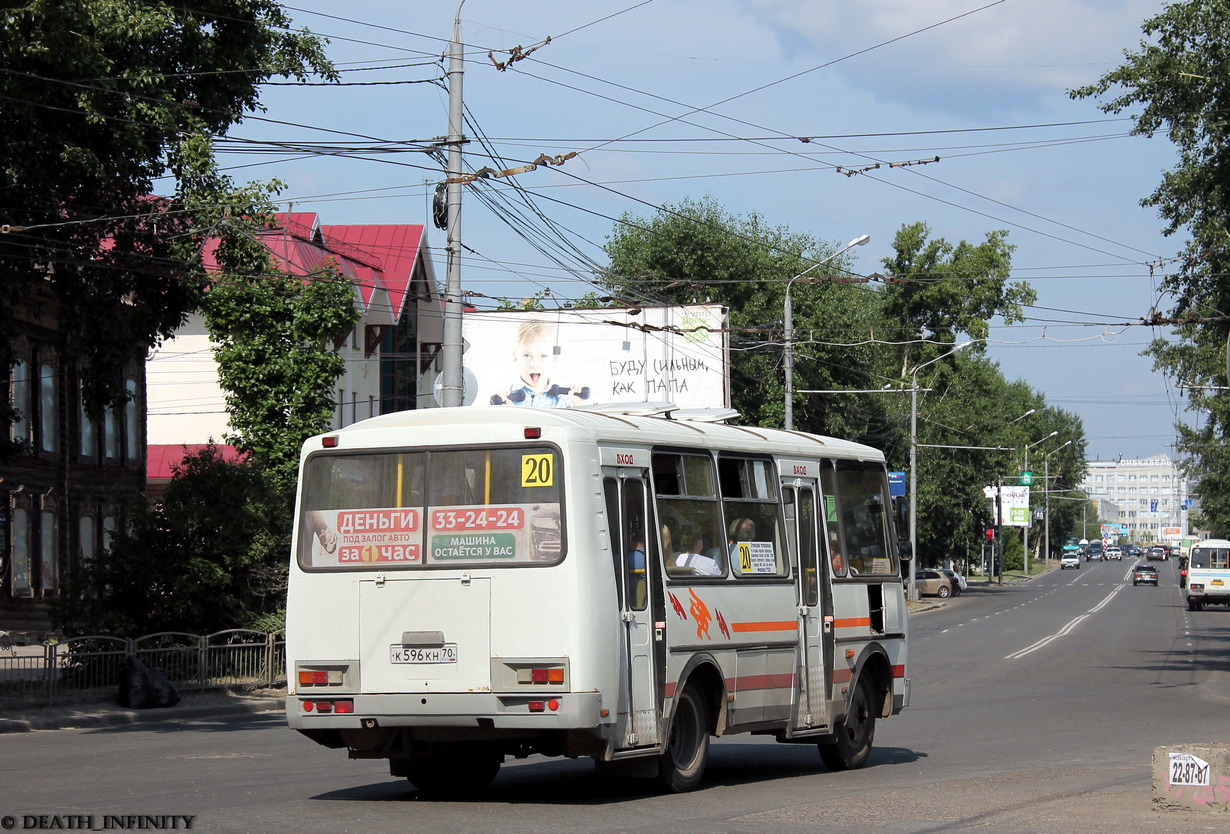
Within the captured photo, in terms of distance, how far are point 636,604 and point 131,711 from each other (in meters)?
11.8

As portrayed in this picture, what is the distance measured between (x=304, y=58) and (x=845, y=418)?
4348cm

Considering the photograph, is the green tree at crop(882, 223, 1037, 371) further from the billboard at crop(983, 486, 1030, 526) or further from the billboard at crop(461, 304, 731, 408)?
the billboard at crop(461, 304, 731, 408)

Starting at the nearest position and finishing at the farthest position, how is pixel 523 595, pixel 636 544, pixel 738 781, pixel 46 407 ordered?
pixel 523 595 < pixel 636 544 < pixel 738 781 < pixel 46 407

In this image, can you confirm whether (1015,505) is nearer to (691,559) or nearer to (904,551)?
(904,551)

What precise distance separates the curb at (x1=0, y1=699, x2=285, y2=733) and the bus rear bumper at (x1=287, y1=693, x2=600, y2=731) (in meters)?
9.26

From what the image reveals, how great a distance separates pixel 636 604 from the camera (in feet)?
36.1

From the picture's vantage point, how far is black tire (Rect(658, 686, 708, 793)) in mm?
11477

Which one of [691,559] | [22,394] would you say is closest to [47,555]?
[22,394]

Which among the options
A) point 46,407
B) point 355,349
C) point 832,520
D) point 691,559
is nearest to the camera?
point 691,559

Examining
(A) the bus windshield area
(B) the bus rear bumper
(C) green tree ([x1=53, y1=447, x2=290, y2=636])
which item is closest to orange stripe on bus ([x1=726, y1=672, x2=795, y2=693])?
(B) the bus rear bumper

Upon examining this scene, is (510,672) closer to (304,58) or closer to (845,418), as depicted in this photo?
(304,58)

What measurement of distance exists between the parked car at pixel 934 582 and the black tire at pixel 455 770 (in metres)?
62.8

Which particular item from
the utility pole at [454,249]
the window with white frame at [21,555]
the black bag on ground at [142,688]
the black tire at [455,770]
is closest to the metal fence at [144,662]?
the black bag on ground at [142,688]

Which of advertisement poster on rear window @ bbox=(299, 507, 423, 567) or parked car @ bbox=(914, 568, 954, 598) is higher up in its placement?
advertisement poster on rear window @ bbox=(299, 507, 423, 567)
